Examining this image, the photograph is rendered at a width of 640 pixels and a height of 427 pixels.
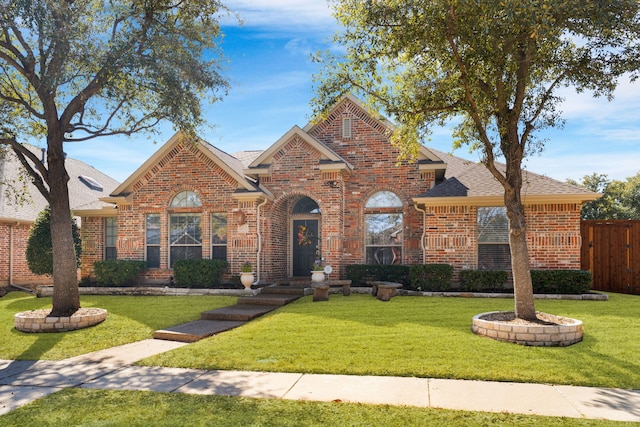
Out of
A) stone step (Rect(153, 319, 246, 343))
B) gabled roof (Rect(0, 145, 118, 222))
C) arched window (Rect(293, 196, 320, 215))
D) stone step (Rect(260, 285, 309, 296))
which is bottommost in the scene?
stone step (Rect(153, 319, 246, 343))

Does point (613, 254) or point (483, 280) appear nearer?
point (483, 280)

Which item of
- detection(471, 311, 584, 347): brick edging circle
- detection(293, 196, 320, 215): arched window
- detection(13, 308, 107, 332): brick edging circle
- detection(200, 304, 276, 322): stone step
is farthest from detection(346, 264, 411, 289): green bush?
detection(13, 308, 107, 332): brick edging circle

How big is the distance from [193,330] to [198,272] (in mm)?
6098

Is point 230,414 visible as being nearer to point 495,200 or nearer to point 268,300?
point 268,300

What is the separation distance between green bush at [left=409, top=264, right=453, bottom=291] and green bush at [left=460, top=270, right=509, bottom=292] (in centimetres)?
45

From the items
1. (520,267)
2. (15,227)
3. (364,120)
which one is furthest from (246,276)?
(15,227)

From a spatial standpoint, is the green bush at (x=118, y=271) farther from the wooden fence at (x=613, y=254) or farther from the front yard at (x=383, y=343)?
the wooden fence at (x=613, y=254)

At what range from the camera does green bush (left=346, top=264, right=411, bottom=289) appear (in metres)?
15.2

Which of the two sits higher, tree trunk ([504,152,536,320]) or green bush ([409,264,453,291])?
tree trunk ([504,152,536,320])

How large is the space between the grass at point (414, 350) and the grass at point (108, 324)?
1870 millimetres

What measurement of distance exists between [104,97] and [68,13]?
88.6 inches

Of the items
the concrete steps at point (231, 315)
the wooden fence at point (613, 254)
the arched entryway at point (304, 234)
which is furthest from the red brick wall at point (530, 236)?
Result: the concrete steps at point (231, 315)

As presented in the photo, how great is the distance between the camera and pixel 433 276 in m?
14.1

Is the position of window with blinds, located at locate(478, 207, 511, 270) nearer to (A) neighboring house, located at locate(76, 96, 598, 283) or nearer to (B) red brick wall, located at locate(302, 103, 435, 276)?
(A) neighboring house, located at locate(76, 96, 598, 283)
